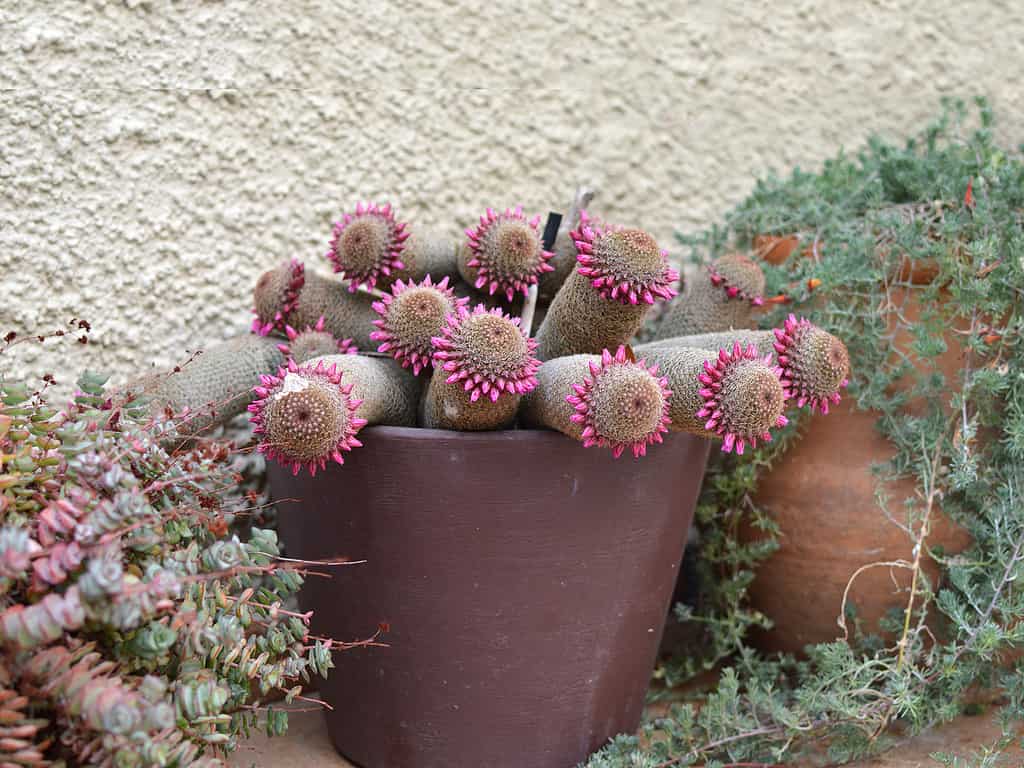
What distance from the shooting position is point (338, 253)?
3.58ft

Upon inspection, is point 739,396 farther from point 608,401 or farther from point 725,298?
point 725,298

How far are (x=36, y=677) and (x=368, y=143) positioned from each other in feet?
3.18

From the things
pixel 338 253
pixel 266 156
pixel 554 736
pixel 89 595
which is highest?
pixel 266 156

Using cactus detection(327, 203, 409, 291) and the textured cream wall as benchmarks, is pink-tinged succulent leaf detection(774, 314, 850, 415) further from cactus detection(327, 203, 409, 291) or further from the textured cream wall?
the textured cream wall

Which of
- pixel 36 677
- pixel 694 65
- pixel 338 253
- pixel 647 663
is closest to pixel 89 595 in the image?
pixel 36 677

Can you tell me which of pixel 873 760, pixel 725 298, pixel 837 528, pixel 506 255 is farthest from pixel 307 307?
pixel 873 760

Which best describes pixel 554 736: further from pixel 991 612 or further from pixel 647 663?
pixel 991 612

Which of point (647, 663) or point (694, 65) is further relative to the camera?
point (694, 65)

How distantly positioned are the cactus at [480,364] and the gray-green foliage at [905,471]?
0.44m

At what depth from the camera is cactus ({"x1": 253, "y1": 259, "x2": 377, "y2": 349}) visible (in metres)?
1.12

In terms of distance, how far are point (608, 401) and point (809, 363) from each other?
243 mm

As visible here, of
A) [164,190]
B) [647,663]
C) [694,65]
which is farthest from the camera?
[694,65]

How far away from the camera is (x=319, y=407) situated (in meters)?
0.84

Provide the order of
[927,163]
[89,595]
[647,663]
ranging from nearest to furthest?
[89,595] → [647,663] → [927,163]
